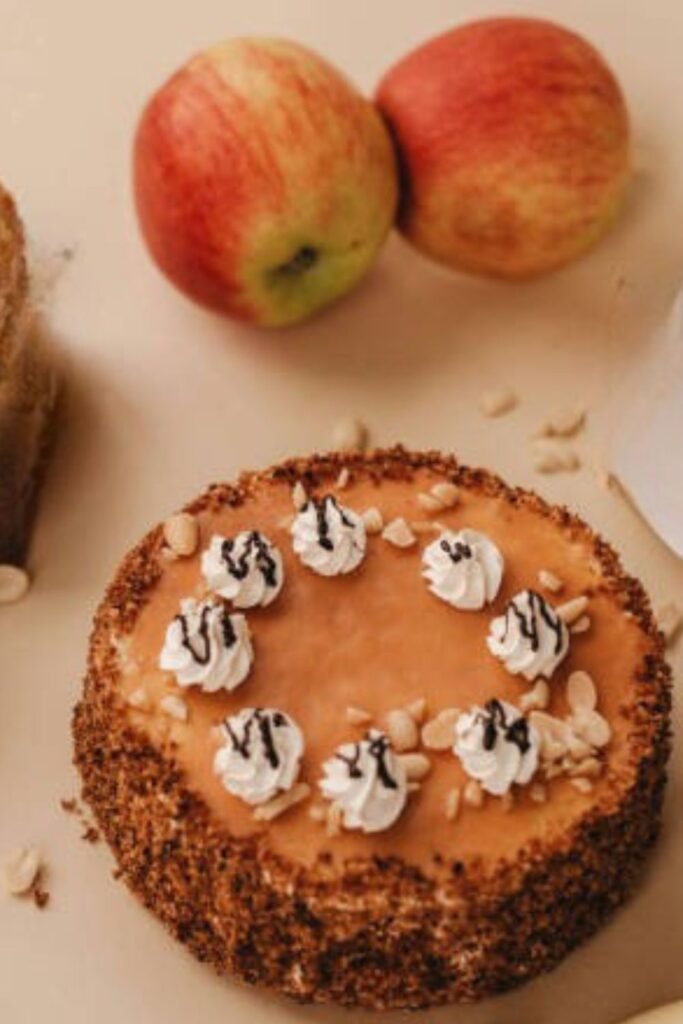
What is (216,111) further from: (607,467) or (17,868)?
(17,868)

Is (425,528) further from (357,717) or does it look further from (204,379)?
(204,379)

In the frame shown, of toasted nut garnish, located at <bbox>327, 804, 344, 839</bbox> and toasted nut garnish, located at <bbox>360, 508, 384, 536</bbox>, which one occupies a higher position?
toasted nut garnish, located at <bbox>360, 508, 384, 536</bbox>

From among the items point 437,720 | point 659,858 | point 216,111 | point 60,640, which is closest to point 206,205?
point 216,111

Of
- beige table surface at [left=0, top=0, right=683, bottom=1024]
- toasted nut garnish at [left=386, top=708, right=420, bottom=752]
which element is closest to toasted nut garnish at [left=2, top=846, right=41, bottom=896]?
beige table surface at [left=0, top=0, right=683, bottom=1024]

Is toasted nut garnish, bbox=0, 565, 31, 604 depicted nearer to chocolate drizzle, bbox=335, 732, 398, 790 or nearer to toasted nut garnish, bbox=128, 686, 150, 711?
toasted nut garnish, bbox=128, 686, 150, 711

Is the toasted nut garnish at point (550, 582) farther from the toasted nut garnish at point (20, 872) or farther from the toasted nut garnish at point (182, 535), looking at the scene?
the toasted nut garnish at point (20, 872)

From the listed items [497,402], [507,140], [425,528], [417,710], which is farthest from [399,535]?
[507,140]
